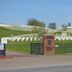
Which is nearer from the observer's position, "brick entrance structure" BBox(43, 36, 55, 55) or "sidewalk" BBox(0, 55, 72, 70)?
"sidewalk" BBox(0, 55, 72, 70)

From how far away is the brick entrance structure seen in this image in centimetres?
3944

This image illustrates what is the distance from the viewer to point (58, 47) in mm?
41688

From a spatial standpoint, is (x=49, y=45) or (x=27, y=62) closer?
(x=27, y=62)

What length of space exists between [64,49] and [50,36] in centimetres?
345

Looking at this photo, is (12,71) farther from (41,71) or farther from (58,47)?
(58,47)

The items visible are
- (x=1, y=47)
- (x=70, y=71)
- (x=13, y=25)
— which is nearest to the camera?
(x=70, y=71)

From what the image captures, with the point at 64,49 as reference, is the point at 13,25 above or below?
above

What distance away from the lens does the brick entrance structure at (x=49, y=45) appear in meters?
39.4

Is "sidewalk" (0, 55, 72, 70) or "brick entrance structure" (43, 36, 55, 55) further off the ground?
"brick entrance structure" (43, 36, 55, 55)

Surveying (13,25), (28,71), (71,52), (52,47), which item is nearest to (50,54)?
(52,47)

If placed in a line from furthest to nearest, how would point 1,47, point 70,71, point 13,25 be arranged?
point 13,25, point 1,47, point 70,71

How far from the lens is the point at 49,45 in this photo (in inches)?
1566

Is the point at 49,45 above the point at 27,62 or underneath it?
above

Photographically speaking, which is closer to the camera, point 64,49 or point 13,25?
point 64,49
